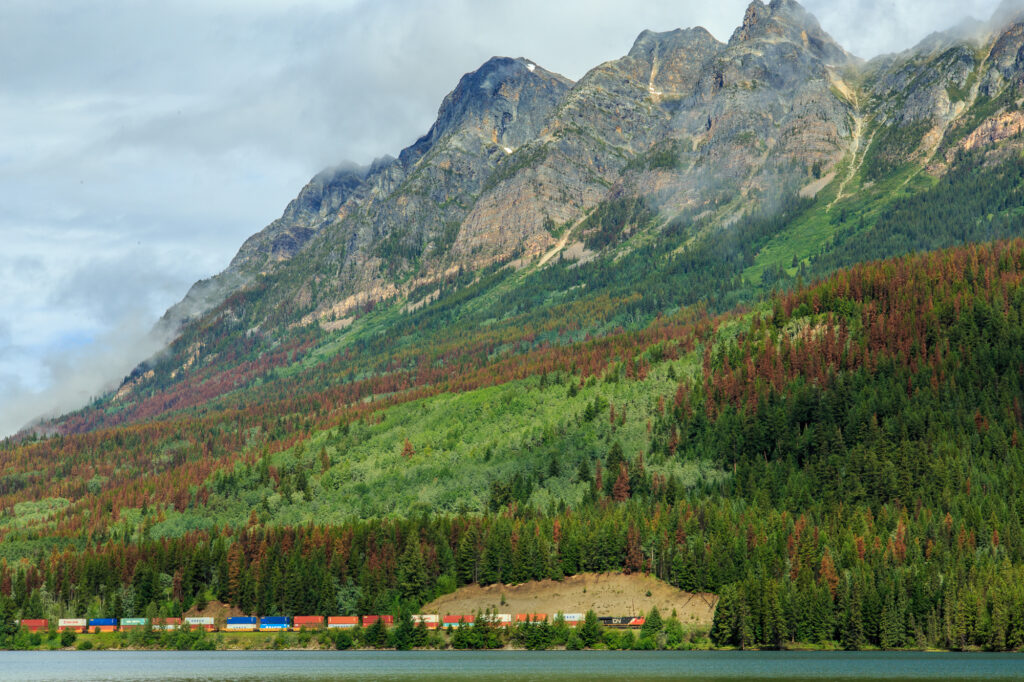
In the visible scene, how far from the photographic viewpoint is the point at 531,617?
7505 inches

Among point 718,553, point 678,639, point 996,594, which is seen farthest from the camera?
point 718,553

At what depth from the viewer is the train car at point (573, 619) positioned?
188m

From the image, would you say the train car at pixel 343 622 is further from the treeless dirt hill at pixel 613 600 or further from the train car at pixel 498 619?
the train car at pixel 498 619

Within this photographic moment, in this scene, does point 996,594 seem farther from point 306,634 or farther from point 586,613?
point 306,634

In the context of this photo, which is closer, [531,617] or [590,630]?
[590,630]

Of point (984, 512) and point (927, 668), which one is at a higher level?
point (984, 512)

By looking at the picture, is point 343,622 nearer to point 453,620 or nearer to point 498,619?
point 453,620

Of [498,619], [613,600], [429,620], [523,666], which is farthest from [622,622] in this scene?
[429,620]

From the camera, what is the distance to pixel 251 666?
16112 cm

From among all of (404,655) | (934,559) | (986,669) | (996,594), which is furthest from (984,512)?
(404,655)

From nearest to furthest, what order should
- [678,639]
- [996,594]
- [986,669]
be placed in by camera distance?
[986,669] → [996,594] → [678,639]

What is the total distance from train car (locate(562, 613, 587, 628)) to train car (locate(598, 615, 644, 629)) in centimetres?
450

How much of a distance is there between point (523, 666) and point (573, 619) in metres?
38.0

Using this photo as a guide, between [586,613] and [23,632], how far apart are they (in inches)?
4211
